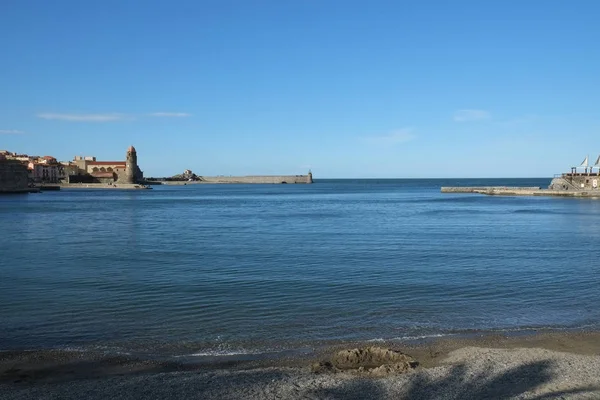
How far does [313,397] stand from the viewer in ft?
28.0

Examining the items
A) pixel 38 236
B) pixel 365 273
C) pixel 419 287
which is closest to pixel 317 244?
pixel 365 273

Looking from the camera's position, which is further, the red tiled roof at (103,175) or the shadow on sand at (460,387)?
the red tiled roof at (103,175)

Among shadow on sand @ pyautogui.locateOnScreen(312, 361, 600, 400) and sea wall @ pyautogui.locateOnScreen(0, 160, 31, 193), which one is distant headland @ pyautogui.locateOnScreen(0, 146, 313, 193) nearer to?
sea wall @ pyautogui.locateOnScreen(0, 160, 31, 193)

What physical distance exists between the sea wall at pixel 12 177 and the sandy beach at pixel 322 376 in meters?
114

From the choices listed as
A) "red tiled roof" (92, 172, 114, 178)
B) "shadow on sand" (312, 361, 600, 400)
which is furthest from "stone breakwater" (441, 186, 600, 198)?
"red tiled roof" (92, 172, 114, 178)

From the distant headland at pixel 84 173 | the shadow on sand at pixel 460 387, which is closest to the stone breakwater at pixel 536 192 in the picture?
the shadow on sand at pixel 460 387

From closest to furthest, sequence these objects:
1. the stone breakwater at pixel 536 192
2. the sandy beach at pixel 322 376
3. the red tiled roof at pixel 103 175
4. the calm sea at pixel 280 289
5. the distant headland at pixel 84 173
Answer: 1. the sandy beach at pixel 322 376
2. the calm sea at pixel 280 289
3. the stone breakwater at pixel 536 192
4. the distant headland at pixel 84 173
5. the red tiled roof at pixel 103 175

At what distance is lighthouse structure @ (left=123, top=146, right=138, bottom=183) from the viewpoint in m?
163

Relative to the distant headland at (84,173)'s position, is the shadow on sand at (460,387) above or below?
below

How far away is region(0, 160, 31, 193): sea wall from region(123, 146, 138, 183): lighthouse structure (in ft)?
141

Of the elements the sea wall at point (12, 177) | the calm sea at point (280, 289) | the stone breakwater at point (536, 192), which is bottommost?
the calm sea at point (280, 289)

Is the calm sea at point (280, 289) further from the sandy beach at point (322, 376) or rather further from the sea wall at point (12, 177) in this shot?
the sea wall at point (12, 177)

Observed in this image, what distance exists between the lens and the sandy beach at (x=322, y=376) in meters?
8.73

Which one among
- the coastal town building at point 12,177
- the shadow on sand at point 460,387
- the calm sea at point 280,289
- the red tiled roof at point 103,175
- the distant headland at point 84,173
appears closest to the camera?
the shadow on sand at point 460,387
